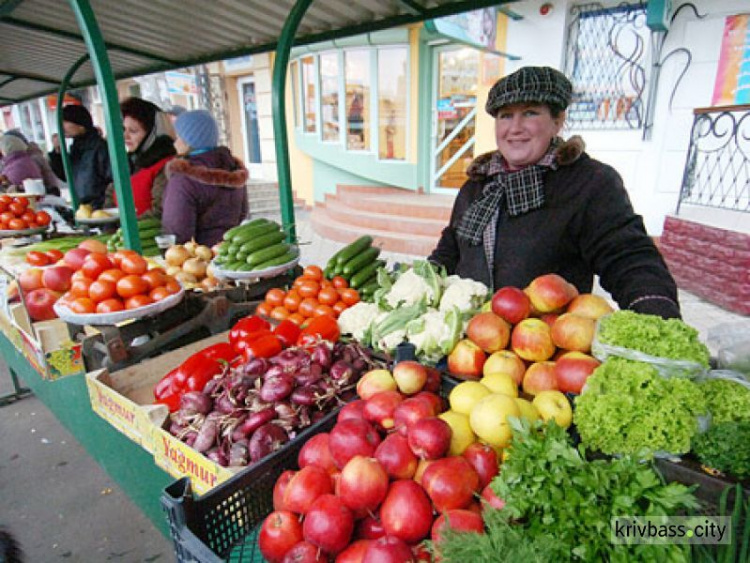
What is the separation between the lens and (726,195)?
19.6 feet

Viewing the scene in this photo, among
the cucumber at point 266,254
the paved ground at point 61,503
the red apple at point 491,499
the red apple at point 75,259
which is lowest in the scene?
the paved ground at point 61,503

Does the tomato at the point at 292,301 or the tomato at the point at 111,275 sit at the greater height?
the tomato at the point at 111,275

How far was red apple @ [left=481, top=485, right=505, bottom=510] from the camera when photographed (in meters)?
1.06

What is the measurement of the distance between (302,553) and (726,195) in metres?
7.07

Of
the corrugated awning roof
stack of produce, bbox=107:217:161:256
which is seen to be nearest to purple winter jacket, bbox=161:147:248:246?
stack of produce, bbox=107:217:161:256

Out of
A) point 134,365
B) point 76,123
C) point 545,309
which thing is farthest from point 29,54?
point 545,309

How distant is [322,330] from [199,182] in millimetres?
2091

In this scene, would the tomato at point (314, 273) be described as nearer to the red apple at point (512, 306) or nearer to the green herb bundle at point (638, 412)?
the red apple at point (512, 306)

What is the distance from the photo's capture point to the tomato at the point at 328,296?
2.61 meters

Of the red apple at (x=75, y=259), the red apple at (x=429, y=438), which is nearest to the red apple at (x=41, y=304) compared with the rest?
the red apple at (x=75, y=259)

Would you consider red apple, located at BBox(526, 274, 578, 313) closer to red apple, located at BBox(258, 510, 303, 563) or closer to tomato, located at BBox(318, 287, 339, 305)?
red apple, located at BBox(258, 510, 303, 563)

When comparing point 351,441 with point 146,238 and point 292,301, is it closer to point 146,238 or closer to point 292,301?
point 292,301

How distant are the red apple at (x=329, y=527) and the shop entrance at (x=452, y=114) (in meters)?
8.96

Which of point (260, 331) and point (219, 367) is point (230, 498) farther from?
point (260, 331)
